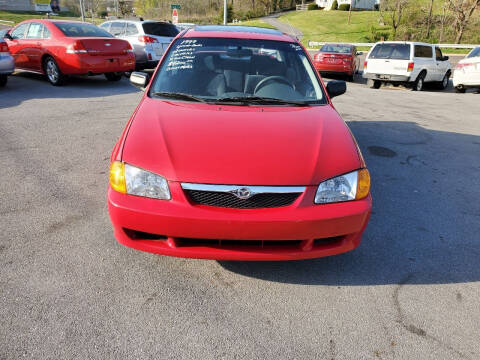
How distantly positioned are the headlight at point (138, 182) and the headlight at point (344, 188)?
973 mm

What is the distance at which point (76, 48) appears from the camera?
8742 mm

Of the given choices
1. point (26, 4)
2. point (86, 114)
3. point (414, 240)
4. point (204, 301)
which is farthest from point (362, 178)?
point (26, 4)

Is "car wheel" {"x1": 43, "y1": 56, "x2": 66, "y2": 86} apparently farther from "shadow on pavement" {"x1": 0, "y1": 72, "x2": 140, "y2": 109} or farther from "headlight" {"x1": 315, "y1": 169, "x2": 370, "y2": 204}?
"headlight" {"x1": 315, "y1": 169, "x2": 370, "y2": 204}

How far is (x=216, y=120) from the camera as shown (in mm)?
2863

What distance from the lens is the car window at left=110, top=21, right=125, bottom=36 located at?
12289 millimetres

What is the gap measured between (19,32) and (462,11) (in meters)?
35.7

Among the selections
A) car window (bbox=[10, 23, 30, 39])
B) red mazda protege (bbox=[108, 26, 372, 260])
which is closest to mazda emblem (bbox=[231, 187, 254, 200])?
red mazda protege (bbox=[108, 26, 372, 260])

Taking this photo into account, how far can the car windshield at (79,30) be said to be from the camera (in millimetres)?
9312

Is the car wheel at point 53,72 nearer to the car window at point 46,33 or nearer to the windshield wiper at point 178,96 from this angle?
the car window at point 46,33

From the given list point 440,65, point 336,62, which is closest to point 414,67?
point 440,65

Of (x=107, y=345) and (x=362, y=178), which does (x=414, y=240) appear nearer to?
(x=362, y=178)

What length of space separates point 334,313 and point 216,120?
62.6 inches

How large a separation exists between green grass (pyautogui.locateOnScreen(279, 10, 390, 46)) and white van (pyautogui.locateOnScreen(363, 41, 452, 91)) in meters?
26.8

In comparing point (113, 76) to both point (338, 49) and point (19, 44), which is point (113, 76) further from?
point (338, 49)
